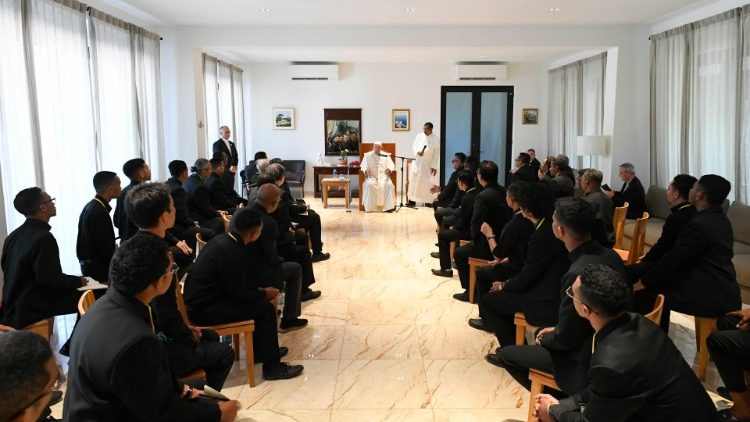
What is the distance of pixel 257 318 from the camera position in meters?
3.54

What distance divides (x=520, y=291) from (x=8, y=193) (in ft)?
14.6

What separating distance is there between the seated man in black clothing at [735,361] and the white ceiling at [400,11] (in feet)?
16.2

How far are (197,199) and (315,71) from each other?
6.99 meters

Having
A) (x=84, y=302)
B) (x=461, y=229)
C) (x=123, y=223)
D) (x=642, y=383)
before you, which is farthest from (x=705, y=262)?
(x=123, y=223)

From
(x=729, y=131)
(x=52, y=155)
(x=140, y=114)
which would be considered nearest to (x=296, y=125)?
(x=140, y=114)

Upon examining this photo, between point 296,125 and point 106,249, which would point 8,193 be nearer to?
point 106,249

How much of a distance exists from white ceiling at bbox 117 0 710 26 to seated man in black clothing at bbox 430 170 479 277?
93.3 inches

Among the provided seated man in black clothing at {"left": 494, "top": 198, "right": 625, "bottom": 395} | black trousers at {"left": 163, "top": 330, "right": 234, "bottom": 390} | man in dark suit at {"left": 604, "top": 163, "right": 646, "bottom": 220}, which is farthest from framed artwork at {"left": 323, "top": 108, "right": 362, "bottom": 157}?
seated man in black clothing at {"left": 494, "top": 198, "right": 625, "bottom": 395}

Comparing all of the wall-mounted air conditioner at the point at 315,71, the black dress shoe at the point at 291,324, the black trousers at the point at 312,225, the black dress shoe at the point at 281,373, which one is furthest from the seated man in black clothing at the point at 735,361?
the wall-mounted air conditioner at the point at 315,71

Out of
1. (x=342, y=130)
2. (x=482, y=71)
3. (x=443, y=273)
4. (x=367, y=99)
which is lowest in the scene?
(x=443, y=273)

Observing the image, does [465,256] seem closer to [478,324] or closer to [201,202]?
[478,324]

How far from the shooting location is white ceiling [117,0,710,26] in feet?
22.3

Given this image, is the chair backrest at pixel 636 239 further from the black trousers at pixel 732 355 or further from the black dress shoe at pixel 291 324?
the black dress shoe at pixel 291 324

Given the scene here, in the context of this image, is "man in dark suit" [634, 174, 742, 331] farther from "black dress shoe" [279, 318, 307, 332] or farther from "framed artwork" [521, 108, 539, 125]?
"framed artwork" [521, 108, 539, 125]
